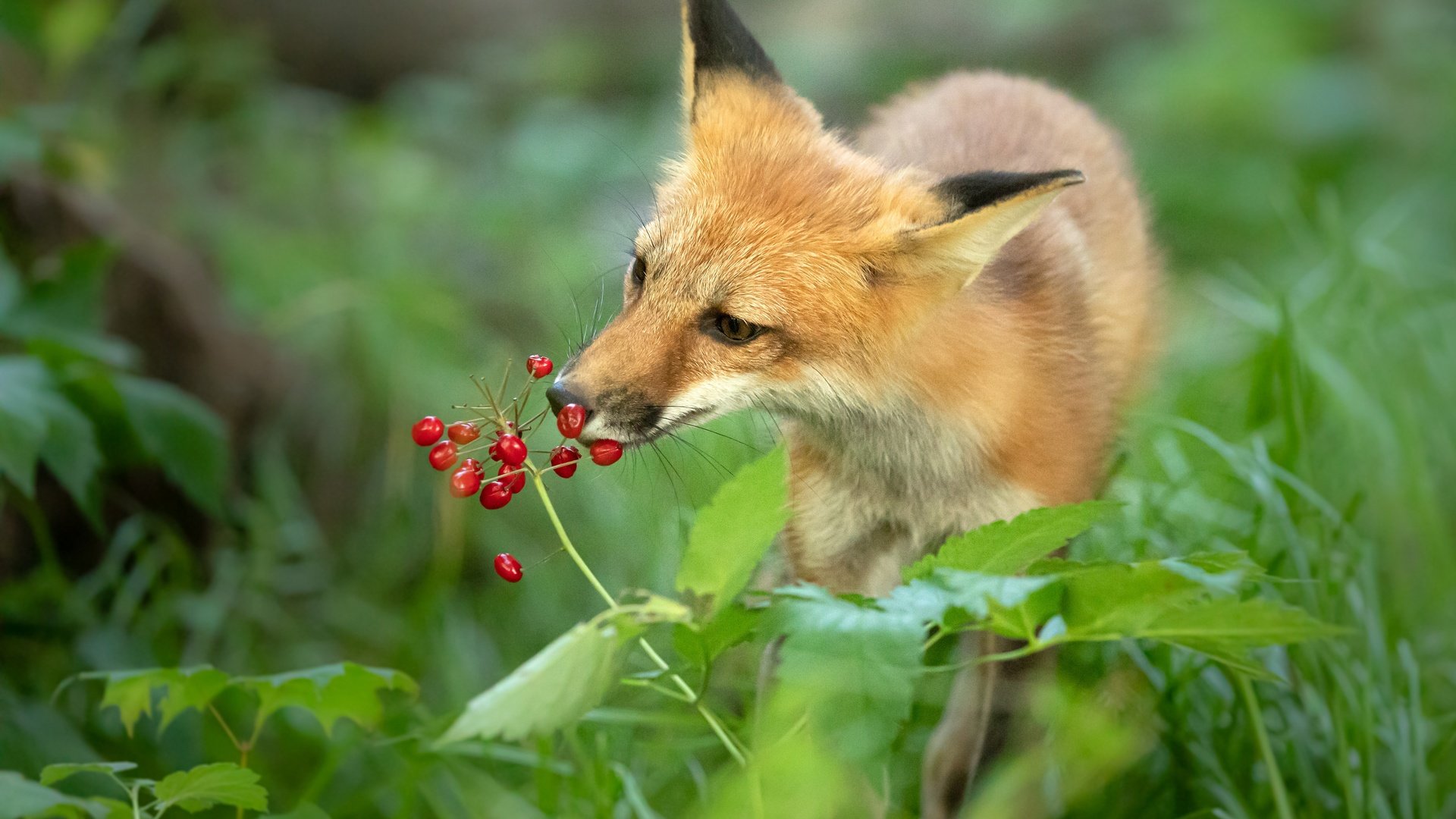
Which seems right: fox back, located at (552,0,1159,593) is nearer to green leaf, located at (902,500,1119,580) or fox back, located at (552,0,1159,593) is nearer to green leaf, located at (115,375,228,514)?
green leaf, located at (902,500,1119,580)

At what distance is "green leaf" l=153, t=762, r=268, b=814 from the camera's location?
7.37 ft

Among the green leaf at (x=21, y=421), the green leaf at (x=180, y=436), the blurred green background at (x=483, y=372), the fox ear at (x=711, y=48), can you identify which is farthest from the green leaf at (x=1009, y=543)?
the green leaf at (x=180, y=436)

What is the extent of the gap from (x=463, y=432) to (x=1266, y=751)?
78.9 inches

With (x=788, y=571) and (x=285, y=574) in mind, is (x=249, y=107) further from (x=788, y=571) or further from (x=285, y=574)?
(x=788, y=571)

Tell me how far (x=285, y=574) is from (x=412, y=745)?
6.16 ft

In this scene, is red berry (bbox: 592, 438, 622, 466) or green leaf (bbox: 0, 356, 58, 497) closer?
red berry (bbox: 592, 438, 622, 466)

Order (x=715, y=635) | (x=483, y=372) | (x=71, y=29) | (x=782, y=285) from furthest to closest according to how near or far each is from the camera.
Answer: (x=483, y=372), (x=71, y=29), (x=782, y=285), (x=715, y=635)

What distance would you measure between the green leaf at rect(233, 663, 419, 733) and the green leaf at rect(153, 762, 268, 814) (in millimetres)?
221

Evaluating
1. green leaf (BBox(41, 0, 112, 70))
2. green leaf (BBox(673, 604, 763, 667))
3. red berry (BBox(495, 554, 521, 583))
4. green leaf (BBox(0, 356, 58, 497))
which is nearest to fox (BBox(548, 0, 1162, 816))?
red berry (BBox(495, 554, 521, 583))

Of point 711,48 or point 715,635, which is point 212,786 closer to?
point 715,635

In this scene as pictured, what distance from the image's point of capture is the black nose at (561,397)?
2.59 m

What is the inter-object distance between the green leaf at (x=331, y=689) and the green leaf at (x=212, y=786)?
0.22m

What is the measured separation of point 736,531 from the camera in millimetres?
2098

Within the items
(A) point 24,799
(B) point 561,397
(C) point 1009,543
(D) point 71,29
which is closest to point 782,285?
(B) point 561,397
